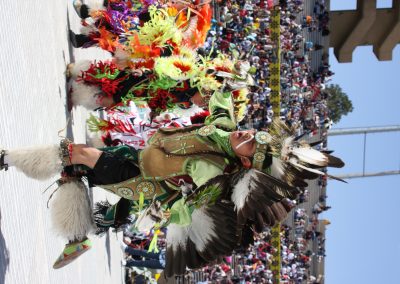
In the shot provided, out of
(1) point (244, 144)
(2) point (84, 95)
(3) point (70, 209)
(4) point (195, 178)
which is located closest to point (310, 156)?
(1) point (244, 144)

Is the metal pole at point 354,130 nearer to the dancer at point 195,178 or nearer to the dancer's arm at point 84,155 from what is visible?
the dancer at point 195,178

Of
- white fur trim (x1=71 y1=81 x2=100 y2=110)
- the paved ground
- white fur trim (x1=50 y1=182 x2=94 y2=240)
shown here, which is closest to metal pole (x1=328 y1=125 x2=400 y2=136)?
the paved ground

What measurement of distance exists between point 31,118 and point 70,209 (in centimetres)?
79

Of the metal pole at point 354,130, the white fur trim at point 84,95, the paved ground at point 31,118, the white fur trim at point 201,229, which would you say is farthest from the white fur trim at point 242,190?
the metal pole at point 354,130

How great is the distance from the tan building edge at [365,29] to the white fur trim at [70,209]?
16.4 m

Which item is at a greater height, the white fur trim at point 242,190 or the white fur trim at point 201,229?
the white fur trim at point 242,190

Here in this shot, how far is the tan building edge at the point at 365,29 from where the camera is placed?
18744mm

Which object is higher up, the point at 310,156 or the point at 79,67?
the point at 79,67

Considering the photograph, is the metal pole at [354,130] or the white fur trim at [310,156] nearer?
the white fur trim at [310,156]

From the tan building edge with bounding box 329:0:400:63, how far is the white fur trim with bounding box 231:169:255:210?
16.3m

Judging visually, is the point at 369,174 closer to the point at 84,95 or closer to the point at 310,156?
the point at 84,95

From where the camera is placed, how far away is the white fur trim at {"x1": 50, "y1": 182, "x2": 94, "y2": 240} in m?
3.78

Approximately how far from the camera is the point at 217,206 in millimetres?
3703

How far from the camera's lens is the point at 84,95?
5.14m
